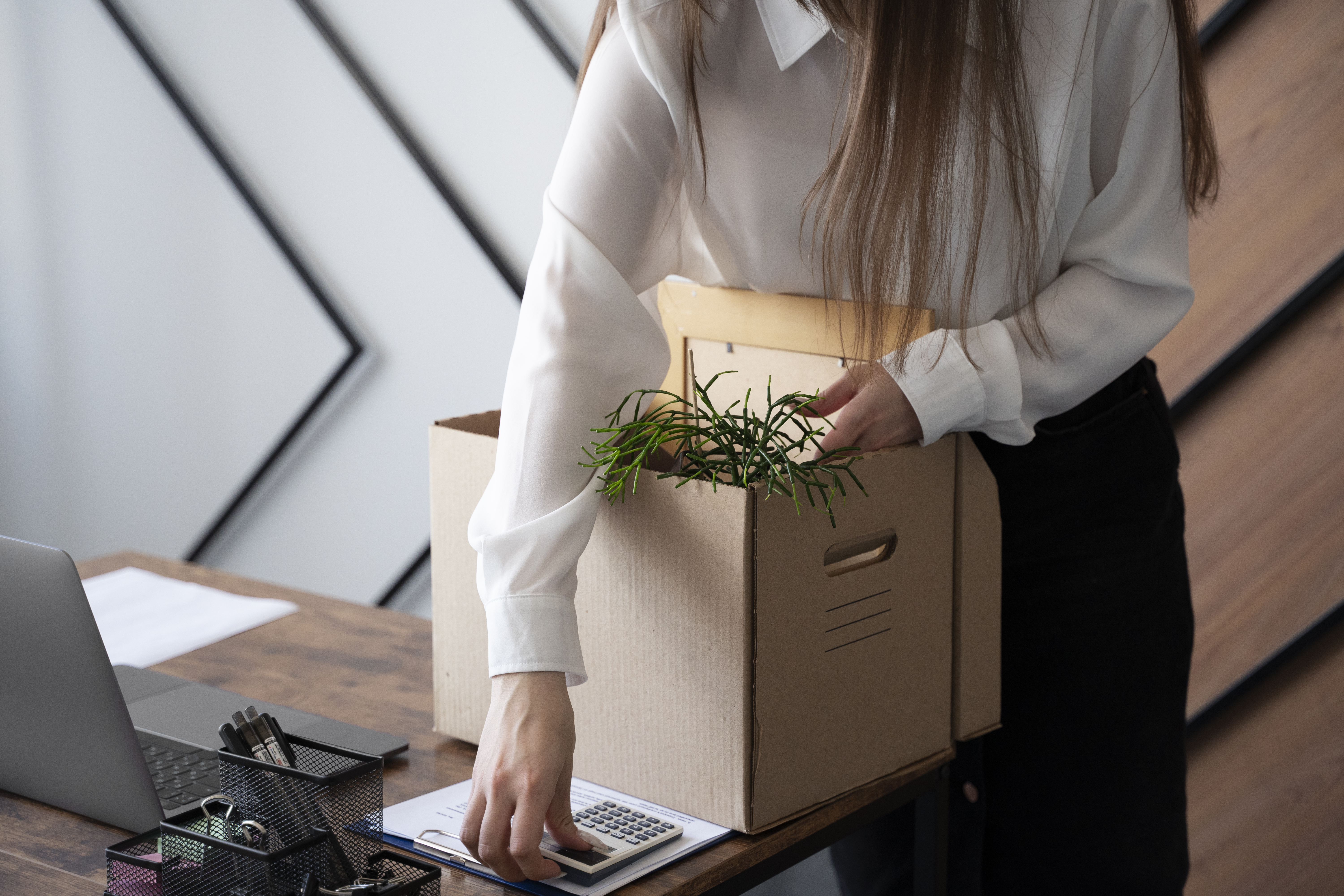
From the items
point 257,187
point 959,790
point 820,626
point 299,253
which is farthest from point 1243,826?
point 257,187

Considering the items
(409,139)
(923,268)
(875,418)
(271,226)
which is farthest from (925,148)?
(271,226)

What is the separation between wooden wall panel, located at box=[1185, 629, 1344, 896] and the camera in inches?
62.8

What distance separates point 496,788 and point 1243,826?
1380mm

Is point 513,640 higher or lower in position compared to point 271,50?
lower

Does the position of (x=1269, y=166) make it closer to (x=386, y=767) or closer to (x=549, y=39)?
(x=549, y=39)

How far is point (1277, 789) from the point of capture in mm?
1640

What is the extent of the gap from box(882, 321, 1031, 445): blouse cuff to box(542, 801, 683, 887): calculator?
32cm

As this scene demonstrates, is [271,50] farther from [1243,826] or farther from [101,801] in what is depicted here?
[1243,826]

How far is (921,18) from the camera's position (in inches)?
30.2

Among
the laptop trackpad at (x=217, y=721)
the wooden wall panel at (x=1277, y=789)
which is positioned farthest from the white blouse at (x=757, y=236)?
the wooden wall panel at (x=1277, y=789)

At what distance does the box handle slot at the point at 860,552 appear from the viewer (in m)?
0.77

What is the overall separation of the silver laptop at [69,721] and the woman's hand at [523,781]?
167mm

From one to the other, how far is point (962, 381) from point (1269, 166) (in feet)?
3.25

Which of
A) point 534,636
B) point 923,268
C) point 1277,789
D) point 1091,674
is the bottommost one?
point 1277,789
